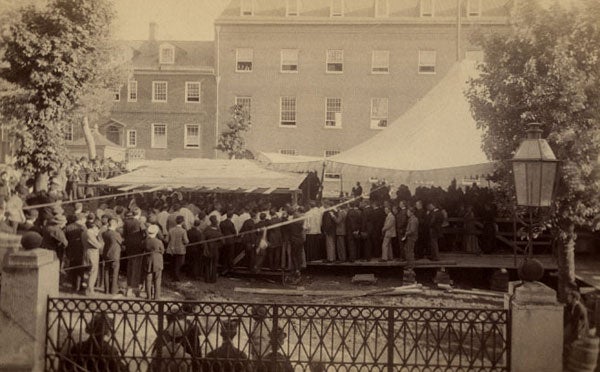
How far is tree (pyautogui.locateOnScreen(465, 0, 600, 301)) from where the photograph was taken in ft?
35.6

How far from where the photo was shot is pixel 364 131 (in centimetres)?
3875

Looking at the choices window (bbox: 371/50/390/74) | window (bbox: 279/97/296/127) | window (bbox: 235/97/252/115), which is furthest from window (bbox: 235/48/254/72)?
window (bbox: 371/50/390/74)

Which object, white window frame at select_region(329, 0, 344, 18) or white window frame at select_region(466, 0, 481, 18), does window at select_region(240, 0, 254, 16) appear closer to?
white window frame at select_region(329, 0, 344, 18)

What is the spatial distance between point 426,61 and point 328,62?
245 inches

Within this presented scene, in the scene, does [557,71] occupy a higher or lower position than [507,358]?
higher

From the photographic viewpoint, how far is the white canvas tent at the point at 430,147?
47.5ft

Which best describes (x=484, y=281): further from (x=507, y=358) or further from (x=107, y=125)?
(x=107, y=125)

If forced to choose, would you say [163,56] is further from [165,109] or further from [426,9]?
[426,9]

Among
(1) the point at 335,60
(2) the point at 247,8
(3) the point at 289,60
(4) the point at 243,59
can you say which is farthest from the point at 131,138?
(1) the point at 335,60

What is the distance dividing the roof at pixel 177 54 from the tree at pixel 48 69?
21779 mm

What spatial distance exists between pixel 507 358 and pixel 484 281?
9110mm

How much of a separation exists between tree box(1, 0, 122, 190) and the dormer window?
22.5 meters

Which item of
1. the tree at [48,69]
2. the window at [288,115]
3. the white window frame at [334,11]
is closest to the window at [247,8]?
the white window frame at [334,11]

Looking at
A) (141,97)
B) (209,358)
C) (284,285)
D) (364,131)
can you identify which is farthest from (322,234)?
(141,97)
